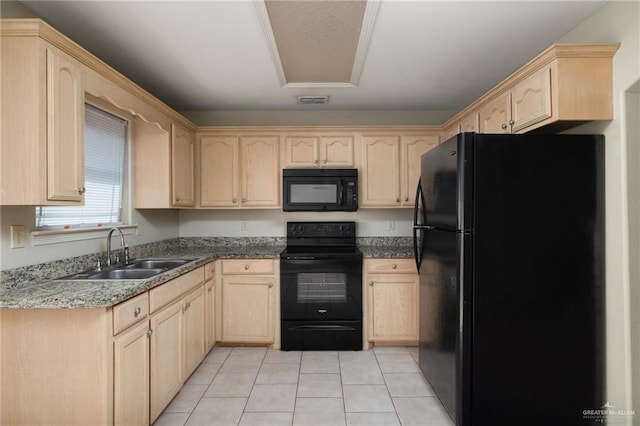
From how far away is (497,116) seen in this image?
2115mm

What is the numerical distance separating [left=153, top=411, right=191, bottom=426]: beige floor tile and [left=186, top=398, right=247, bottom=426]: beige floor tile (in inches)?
1.5

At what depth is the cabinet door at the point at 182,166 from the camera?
2.69 meters

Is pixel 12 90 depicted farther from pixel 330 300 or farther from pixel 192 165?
pixel 330 300

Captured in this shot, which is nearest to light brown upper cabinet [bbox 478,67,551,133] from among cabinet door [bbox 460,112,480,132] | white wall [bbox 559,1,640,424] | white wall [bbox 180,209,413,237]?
cabinet door [bbox 460,112,480,132]

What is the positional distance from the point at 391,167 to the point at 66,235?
104 inches

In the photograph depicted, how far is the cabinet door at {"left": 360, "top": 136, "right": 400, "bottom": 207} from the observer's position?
3086 millimetres

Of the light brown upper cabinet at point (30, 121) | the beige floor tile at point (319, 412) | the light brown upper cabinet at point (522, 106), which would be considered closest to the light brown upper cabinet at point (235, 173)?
the light brown upper cabinet at point (30, 121)

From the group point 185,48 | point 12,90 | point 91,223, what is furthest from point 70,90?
point 91,223

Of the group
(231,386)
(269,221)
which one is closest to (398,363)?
(231,386)

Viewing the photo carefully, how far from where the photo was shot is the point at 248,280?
2.82 metres

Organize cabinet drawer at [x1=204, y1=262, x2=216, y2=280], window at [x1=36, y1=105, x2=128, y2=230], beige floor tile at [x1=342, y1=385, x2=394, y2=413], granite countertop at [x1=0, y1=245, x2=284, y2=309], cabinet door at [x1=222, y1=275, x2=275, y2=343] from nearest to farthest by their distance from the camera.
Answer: granite countertop at [x1=0, y1=245, x2=284, y2=309] < beige floor tile at [x1=342, y1=385, x2=394, y2=413] < window at [x1=36, y1=105, x2=128, y2=230] < cabinet drawer at [x1=204, y1=262, x2=216, y2=280] < cabinet door at [x1=222, y1=275, x2=275, y2=343]

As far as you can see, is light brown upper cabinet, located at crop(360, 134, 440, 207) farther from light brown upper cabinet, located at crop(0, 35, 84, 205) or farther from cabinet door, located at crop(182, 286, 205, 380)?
light brown upper cabinet, located at crop(0, 35, 84, 205)

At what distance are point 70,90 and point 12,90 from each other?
8.5 inches

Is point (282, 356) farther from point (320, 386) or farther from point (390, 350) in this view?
point (390, 350)
